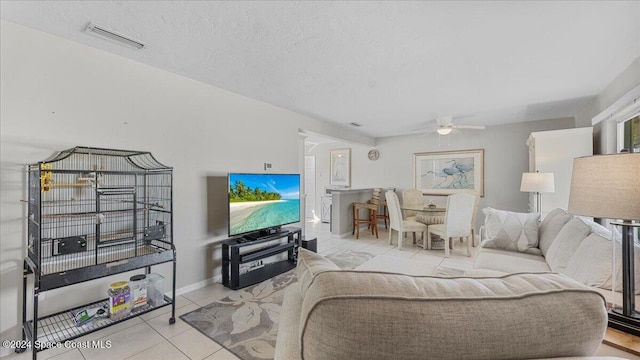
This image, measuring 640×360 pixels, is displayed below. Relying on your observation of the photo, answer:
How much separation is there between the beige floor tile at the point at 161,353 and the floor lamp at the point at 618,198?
239cm

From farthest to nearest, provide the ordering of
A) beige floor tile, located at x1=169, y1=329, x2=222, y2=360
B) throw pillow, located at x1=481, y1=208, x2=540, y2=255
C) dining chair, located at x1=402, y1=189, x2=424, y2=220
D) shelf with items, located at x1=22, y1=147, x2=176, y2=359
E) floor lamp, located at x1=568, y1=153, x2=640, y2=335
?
dining chair, located at x1=402, y1=189, x2=424, y2=220, throw pillow, located at x1=481, y1=208, x2=540, y2=255, beige floor tile, located at x1=169, y1=329, x2=222, y2=360, shelf with items, located at x1=22, y1=147, x2=176, y2=359, floor lamp, located at x1=568, y1=153, x2=640, y2=335

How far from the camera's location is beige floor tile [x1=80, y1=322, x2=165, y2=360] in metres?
1.86

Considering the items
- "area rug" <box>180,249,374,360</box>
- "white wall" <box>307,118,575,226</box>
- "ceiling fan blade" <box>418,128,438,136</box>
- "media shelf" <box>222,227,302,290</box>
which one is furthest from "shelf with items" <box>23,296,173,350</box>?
"ceiling fan blade" <box>418,128,438,136</box>

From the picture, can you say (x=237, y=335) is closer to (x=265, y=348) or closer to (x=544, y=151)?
(x=265, y=348)

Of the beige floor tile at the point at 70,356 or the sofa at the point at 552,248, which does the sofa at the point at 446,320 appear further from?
the beige floor tile at the point at 70,356

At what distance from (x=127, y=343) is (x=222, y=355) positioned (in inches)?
30.2

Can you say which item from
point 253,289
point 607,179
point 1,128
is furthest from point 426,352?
point 1,128

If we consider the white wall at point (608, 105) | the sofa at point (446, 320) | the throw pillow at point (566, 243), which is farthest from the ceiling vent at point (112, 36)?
the white wall at point (608, 105)

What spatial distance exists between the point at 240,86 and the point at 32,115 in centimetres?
176

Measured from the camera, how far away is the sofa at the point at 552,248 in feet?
5.37

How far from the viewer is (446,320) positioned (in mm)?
614

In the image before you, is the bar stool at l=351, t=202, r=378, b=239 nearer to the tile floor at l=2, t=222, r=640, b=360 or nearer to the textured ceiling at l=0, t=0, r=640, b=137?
the textured ceiling at l=0, t=0, r=640, b=137

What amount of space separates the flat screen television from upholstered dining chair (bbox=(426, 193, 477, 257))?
92.0 inches

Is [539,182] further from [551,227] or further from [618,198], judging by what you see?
[618,198]
